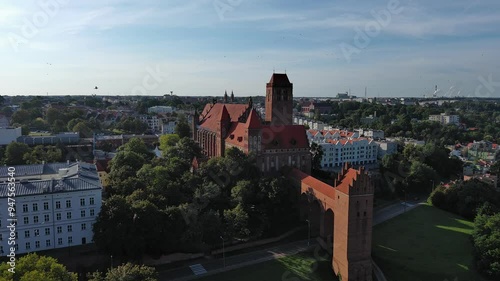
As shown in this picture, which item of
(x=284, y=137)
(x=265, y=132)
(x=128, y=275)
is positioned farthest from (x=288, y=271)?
(x=284, y=137)

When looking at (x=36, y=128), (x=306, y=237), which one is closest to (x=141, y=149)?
(x=306, y=237)

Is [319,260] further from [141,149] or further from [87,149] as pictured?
[87,149]

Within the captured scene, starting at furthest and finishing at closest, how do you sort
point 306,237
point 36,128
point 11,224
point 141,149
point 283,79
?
point 36,128 < point 141,149 < point 283,79 < point 306,237 < point 11,224

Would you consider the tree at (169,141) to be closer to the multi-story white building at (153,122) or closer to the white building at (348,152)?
the white building at (348,152)

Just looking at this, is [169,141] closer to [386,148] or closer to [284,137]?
[284,137]

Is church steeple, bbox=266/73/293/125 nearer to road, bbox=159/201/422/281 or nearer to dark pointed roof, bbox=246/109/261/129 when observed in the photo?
dark pointed roof, bbox=246/109/261/129
